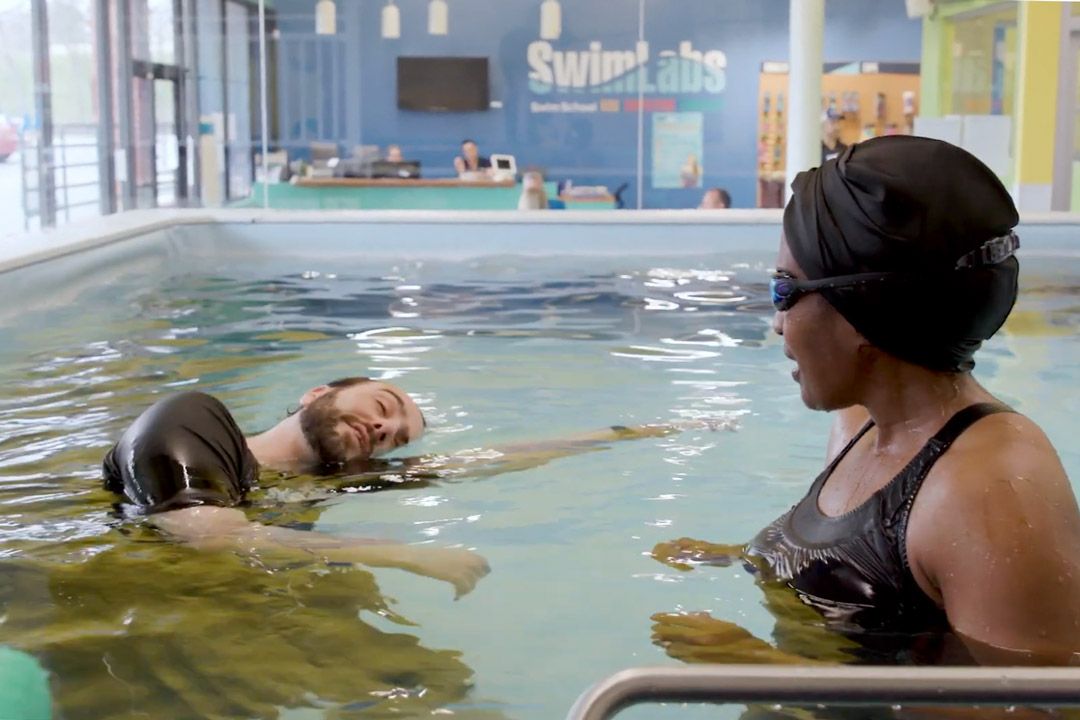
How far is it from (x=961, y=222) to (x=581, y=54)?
40.8ft

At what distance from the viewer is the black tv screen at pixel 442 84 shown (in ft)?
43.7

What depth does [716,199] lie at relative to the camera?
13.2 metres

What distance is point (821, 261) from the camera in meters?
1.67

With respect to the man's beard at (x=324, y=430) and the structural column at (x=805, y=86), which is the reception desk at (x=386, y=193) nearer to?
the structural column at (x=805, y=86)

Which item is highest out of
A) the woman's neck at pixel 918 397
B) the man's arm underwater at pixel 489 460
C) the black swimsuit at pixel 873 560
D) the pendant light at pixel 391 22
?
the pendant light at pixel 391 22

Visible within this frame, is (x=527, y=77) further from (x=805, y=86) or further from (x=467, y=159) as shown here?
(x=805, y=86)

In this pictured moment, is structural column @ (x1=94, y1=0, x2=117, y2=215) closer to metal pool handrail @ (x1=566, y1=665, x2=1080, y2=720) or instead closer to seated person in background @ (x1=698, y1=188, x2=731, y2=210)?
seated person in background @ (x1=698, y1=188, x2=731, y2=210)

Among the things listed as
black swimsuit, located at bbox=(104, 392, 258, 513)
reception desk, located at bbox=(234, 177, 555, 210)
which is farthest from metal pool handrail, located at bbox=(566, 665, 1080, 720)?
reception desk, located at bbox=(234, 177, 555, 210)

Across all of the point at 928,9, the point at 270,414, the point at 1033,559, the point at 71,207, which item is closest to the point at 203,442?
the point at 270,414

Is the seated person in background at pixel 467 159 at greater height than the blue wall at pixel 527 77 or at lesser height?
lesser

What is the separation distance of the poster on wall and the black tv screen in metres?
1.80

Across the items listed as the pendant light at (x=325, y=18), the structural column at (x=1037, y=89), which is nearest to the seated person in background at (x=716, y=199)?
the structural column at (x=1037, y=89)

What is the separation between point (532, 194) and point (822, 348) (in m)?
11.5

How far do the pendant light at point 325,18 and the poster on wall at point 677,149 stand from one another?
3419 millimetres
